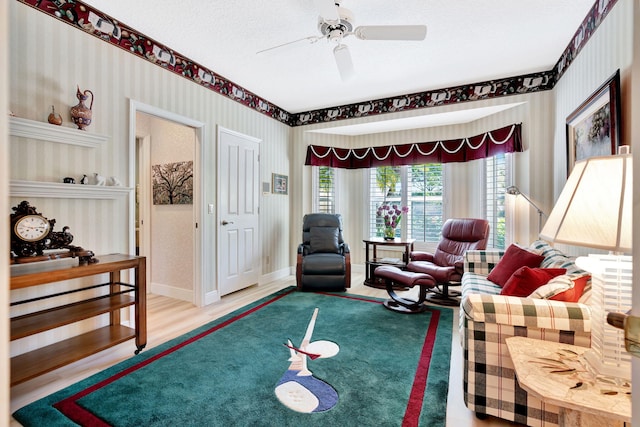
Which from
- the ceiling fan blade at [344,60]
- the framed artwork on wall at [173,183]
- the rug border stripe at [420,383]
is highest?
the ceiling fan blade at [344,60]

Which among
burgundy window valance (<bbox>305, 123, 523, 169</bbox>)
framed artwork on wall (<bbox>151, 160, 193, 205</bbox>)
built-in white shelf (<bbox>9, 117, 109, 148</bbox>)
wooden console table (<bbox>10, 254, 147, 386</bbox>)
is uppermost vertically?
burgundy window valance (<bbox>305, 123, 523, 169</bbox>)

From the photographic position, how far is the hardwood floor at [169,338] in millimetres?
1698

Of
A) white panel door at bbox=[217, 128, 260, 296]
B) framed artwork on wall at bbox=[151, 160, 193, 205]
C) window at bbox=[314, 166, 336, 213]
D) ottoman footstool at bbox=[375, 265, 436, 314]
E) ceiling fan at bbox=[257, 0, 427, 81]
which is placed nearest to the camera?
ceiling fan at bbox=[257, 0, 427, 81]

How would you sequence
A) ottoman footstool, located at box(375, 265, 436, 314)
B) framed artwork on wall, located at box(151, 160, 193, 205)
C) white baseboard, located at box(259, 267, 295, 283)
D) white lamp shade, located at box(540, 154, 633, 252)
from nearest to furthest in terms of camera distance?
white lamp shade, located at box(540, 154, 633, 252), ottoman footstool, located at box(375, 265, 436, 314), framed artwork on wall, located at box(151, 160, 193, 205), white baseboard, located at box(259, 267, 295, 283)

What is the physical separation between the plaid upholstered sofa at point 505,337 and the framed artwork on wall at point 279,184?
140 inches

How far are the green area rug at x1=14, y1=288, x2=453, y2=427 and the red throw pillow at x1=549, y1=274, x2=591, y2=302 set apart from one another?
0.86 m

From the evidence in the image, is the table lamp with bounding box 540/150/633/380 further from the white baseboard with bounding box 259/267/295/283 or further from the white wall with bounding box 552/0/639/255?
the white baseboard with bounding box 259/267/295/283

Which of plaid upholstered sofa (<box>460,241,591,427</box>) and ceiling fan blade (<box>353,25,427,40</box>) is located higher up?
ceiling fan blade (<box>353,25,427,40</box>)

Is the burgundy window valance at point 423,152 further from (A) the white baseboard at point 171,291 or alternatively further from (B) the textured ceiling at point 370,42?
(A) the white baseboard at point 171,291

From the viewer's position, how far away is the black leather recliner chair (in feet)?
13.0

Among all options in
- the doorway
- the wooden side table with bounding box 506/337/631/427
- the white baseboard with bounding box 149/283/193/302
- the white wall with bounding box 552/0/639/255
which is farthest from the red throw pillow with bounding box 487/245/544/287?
the white baseboard with bounding box 149/283/193/302

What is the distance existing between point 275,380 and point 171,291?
2.44 m

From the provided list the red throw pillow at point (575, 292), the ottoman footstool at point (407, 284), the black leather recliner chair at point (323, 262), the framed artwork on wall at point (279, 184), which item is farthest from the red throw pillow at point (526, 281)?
the framed artwork on wall at point (279, 184)

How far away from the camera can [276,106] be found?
4707 millimetres
